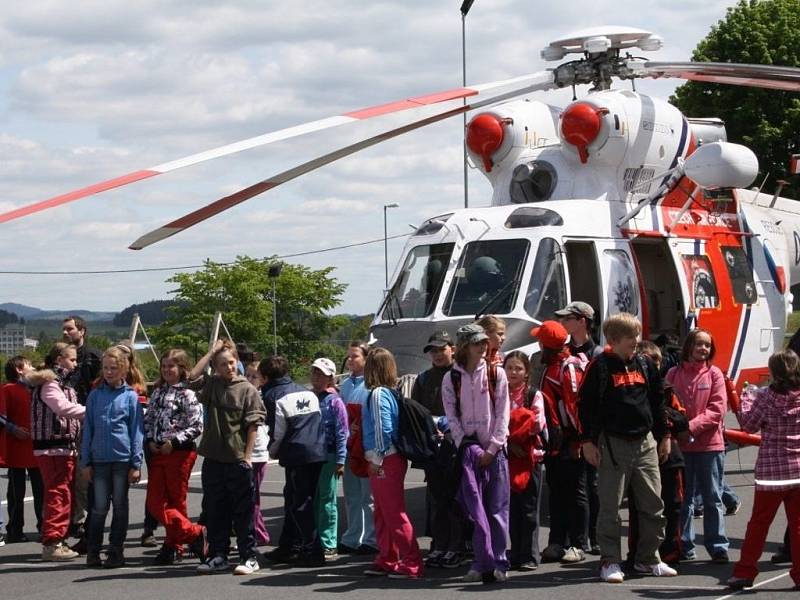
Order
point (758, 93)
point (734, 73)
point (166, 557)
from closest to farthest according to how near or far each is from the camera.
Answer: point (166, 557) → point (734, 73) → point (758, 93)

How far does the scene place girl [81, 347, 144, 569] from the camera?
921 centimetres

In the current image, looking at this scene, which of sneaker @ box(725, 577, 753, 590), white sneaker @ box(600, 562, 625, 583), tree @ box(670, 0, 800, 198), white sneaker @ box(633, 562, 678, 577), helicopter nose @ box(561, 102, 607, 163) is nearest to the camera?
sneaker @ box(725, 577, 753, 590)

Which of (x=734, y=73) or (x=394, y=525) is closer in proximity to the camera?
(x=394, y=525)

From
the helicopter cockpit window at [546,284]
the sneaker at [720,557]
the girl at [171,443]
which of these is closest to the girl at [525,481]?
the sneaker at [720,557]

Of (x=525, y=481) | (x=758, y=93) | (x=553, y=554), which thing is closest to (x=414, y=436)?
(x=525, y=481)

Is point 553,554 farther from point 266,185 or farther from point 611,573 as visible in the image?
point 266,185

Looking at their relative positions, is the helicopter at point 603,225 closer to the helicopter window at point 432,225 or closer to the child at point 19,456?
the helicopter window at point 432,225

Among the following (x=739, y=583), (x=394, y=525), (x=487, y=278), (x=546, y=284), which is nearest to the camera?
(x=739, y=583)

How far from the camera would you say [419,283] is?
40.2 ft

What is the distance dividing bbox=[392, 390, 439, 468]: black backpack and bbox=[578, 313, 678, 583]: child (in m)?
1.18

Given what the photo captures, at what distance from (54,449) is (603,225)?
226 inches

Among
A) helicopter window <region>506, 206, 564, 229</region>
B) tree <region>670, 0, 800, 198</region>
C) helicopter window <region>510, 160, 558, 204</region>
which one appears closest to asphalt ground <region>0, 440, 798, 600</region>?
helicopter window <region>506, 206, 564, 229</region>

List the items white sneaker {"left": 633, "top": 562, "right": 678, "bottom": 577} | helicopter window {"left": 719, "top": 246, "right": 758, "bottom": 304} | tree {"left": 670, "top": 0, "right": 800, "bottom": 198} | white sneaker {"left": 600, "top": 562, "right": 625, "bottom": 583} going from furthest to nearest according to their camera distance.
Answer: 1. tree {"left": 670, "top": 0, "right": 800, "bottom": 198}
2. helicopter window {"left": 719, "top": 246, "right": 758, "bottom": 304}
3. white sneaker {"left": 633, "top": 562, "right": 678, "bottom": 577}
4. white sneaker {"left": 600, "top": 562, "right": 625, "bottom": 583}

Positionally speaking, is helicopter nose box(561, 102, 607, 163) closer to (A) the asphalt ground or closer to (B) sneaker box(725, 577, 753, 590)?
(A) the asphalt ground
